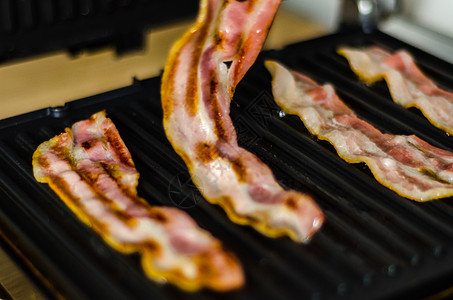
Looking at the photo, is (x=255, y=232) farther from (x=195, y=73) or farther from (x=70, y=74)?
(x=70, y=74)

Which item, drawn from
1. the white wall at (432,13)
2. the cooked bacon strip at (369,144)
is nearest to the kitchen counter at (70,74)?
the white wall at (432,13)

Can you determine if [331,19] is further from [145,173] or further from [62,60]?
[145,173]

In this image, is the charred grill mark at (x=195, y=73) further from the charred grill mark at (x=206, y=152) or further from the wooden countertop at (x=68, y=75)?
the wooden countertop at (x=68, y=75)

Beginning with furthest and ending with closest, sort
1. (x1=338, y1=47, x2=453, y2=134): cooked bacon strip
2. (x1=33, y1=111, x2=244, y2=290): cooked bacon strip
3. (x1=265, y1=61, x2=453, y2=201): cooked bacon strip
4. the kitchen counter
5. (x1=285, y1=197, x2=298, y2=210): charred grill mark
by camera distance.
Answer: the kitchen counter < (x1=338, y1=47, x2=453, y2=134): cooked bacon strip < (x1=265, y1=61, x2=453, y2=201): cooked bacon strip < (x1=285, y1=197, x2=298, y2=210): charred grill mark < (x1=33, y1=111, x2=244, y2=290): cooked bacon strip

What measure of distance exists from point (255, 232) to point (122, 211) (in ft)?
0.65

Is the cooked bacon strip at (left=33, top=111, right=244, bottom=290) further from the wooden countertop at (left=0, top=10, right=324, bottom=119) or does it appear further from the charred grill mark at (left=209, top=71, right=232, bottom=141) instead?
the wooden countertop at (left=0, top=10, right=324, bottom=119)

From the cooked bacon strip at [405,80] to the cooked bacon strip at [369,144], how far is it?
11cm

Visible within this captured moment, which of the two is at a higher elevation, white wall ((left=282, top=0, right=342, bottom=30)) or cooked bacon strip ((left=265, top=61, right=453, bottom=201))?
cooked bacon strip ((left=265, top=61, right=453, bottom=201))

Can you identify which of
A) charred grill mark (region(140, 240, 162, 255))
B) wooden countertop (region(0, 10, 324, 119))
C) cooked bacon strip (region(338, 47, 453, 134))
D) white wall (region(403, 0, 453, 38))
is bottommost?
wooden countertop (region(0, 10, 324, 119))

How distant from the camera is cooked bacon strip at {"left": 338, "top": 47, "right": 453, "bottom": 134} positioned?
1.29 metres

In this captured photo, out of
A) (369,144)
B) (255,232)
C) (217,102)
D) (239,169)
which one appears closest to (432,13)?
(369,144)

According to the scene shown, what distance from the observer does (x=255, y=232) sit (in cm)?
97

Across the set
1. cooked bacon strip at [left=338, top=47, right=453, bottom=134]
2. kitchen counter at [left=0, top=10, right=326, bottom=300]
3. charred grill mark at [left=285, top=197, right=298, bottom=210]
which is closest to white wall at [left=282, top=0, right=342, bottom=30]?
kitchen counter at [left=0, top=10, right=326, bottom=300]

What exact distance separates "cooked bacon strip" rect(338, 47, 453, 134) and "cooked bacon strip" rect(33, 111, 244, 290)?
566 millimetres
